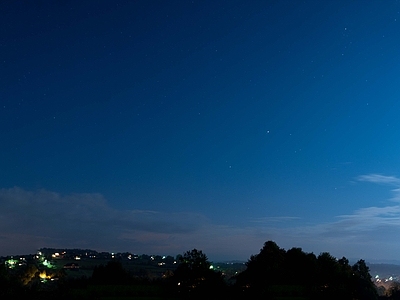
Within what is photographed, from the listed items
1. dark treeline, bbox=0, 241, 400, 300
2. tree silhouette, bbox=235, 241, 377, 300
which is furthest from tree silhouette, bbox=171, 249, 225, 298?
tree silhouette, bbox=235, 241, 377, 300

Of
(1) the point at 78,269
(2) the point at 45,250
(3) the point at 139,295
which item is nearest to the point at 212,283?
(3) the point at 139,295

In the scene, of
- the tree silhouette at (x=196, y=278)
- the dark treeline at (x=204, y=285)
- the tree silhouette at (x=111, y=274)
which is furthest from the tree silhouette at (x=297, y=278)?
the tree silhouette at (x=111, y=274)

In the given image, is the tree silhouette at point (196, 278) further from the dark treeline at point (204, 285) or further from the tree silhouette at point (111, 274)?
the tree silhouette at point (111, 274)

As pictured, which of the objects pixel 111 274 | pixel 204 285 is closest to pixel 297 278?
pixel 204 285

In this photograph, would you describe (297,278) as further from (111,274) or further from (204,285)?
(111,274)

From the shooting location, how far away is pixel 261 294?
28.0 metres

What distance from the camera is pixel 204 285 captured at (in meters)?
29.7

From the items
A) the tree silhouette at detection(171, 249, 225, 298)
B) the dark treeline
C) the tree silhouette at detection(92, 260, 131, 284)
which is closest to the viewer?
the dark treeline

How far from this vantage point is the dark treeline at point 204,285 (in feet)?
86.5

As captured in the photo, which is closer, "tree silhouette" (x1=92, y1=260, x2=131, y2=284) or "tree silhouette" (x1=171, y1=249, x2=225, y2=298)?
"tree silhouette" (x1=171, y1=249, x2=225, y2=298)

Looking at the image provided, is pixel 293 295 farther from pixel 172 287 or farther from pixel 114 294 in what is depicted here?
pixel 114 294

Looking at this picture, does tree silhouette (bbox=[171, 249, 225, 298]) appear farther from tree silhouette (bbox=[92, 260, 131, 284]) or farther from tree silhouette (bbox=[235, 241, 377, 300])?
tree silhouette (bbox=[92, 260, 131, 284])

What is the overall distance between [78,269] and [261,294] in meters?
73.9

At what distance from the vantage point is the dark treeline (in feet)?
86.5
